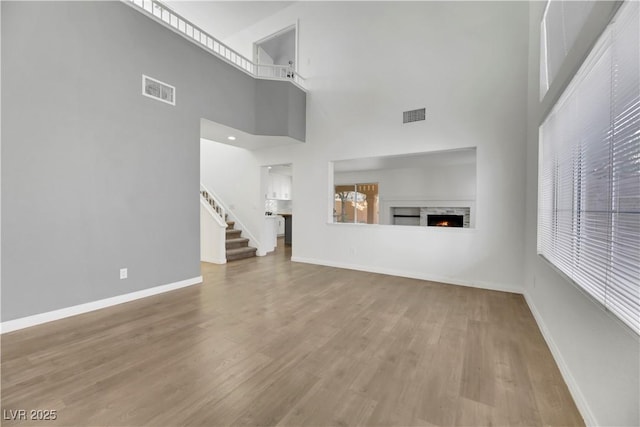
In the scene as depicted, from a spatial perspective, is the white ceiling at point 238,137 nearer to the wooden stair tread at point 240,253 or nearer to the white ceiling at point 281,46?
the wooden stair tread at point 240,253

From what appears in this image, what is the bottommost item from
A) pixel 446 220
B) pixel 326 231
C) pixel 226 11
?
pixel 326 231

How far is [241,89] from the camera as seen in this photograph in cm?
489

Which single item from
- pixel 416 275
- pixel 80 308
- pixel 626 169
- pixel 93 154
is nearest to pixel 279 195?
pixel 416 275

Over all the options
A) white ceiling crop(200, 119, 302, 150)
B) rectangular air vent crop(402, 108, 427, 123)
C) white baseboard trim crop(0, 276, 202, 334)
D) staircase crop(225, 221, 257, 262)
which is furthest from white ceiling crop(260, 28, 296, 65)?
white baseboard trim crop(0, 276, 202, 334)

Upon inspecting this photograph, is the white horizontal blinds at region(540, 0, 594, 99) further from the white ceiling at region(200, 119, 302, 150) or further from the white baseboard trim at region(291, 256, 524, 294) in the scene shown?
the white ceiling at region(200, 119, 302, 150)

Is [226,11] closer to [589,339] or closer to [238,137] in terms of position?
[238,137]

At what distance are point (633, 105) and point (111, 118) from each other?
4504 mm

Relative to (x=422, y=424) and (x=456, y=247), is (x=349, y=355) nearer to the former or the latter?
(x=422, y=424)

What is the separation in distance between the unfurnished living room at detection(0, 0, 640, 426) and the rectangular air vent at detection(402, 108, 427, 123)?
4cm

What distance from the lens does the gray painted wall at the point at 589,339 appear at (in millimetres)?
1143

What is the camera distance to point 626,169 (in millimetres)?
1228

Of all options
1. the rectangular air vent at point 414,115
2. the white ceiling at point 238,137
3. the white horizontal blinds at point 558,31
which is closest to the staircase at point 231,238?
the white ceiling at point 238,137

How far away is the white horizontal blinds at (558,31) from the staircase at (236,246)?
5.88m

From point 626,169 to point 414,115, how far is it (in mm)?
3641
